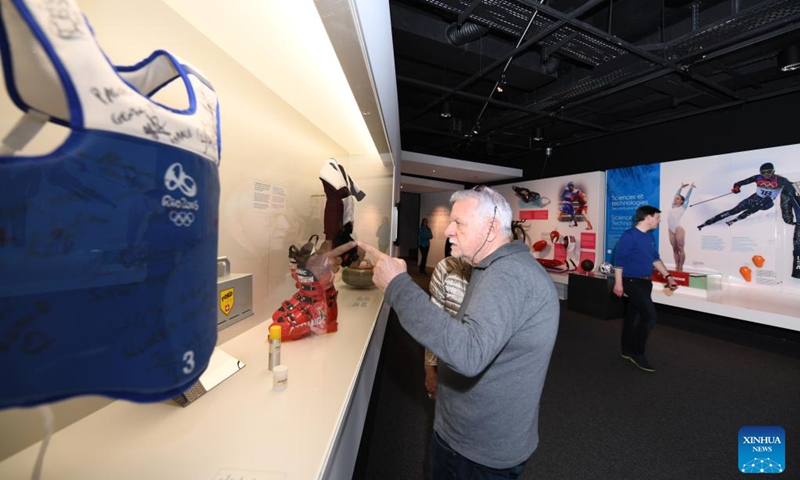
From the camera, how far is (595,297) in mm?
5641

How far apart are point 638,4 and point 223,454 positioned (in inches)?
193

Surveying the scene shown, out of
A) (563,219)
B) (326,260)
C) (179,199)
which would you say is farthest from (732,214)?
(179,199)

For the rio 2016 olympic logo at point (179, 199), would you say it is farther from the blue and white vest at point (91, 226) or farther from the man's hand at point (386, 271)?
the man's hand at point (386, 271)

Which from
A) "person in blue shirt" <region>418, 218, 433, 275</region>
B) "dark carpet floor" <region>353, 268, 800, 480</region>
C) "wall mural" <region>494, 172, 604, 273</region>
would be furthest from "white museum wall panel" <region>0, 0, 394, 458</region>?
"person in blue shirt" <region>418, 218, 433, 275</region>

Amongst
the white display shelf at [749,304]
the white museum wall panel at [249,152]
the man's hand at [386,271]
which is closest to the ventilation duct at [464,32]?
the white museum wall panel at [249,152]

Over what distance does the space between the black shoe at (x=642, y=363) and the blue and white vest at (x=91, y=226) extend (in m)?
4.26

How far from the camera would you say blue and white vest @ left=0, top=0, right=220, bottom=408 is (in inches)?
11.2

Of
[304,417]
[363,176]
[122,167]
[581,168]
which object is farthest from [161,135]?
[581,168]

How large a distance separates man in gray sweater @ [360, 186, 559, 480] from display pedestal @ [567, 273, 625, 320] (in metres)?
5.20

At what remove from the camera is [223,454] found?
802mm

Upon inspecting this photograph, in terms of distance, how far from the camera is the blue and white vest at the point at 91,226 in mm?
286

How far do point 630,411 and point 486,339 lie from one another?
8.59 feet

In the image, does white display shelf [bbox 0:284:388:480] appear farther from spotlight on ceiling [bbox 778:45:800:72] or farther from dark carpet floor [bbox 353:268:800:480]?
spotlight on ceiling [bbox 778:45:800:72]

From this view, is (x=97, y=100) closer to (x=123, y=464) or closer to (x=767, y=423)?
(x=123, y=464)
